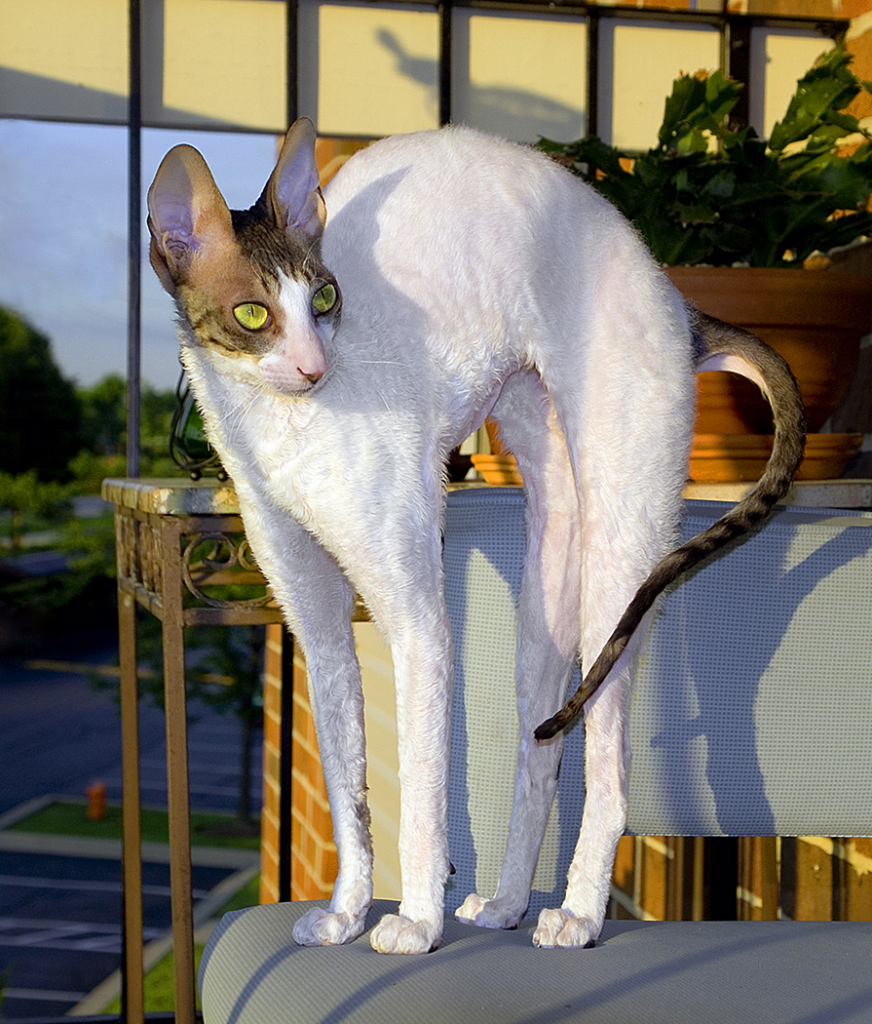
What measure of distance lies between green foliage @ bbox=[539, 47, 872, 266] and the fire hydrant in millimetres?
4823

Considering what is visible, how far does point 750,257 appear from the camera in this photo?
3.04 ft

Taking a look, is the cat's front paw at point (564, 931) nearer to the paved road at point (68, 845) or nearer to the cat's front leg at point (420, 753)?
the cat's front leg at point (420, 753)

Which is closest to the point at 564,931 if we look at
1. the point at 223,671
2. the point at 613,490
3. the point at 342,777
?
the point at 342,777

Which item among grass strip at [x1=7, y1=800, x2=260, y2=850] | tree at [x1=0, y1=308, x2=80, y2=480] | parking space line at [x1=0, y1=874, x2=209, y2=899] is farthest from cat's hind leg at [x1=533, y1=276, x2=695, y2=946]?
tree at [x1=0, y1=308, x2=80, y2=480]

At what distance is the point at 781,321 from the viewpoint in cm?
84

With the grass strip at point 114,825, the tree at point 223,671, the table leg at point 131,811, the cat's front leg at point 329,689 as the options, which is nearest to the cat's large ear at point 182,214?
the cat's front leg at point 329,689

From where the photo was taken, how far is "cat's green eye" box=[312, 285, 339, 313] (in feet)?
1.58

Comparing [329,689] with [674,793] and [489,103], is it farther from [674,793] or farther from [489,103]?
[489,103]

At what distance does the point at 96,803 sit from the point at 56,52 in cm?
450

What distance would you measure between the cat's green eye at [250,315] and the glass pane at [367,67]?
85 centimetres

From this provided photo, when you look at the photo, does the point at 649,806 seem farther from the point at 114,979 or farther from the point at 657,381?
the point at 114,979

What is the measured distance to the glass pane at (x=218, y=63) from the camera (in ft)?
3.87

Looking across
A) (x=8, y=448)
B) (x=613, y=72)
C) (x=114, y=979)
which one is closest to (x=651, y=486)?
(x=613, y=72)

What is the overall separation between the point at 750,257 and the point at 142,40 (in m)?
0.79
